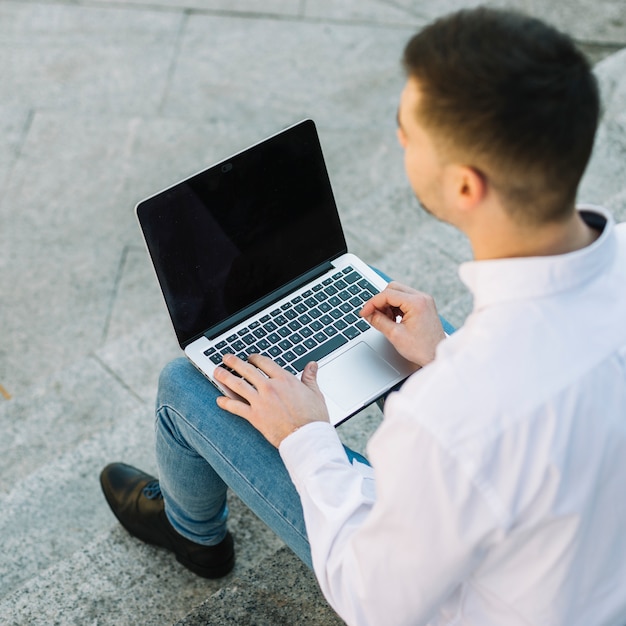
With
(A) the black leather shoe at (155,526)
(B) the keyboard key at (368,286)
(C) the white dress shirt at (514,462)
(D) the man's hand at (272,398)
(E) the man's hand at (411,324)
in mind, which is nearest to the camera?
(C) the white dress shirt at (514,462)

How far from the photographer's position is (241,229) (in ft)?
6.50

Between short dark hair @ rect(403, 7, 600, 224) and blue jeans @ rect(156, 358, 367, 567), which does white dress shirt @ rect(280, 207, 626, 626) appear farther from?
blue jeans @ rect(156, 358, 367, 567)

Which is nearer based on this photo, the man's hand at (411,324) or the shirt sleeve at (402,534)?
the shirt sleeve at (402,534)

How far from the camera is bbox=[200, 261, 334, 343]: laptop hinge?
196 cm

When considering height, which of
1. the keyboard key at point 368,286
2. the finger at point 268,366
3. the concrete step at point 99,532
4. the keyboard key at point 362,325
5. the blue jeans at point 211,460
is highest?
the finger at point 268,366

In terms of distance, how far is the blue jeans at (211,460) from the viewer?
167 cm

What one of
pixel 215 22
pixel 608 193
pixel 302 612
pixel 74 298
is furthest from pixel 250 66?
pixel 302 612

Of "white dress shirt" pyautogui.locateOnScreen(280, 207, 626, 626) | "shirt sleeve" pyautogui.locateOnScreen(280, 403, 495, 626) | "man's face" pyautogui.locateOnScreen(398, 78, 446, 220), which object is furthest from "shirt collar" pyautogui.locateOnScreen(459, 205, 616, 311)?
"shirt sleeve" pyautogui.locateOnScreen(280, 403, 495, 626)

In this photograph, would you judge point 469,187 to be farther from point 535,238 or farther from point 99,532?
point 99,532

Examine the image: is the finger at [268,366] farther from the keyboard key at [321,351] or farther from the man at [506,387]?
the man at [506,387]

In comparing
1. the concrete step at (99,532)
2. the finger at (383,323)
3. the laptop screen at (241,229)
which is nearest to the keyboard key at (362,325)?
the finger at (383,323)

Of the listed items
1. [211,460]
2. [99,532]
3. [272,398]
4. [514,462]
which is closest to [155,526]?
[99,532]

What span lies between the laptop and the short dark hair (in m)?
0.76

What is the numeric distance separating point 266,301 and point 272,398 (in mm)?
469
